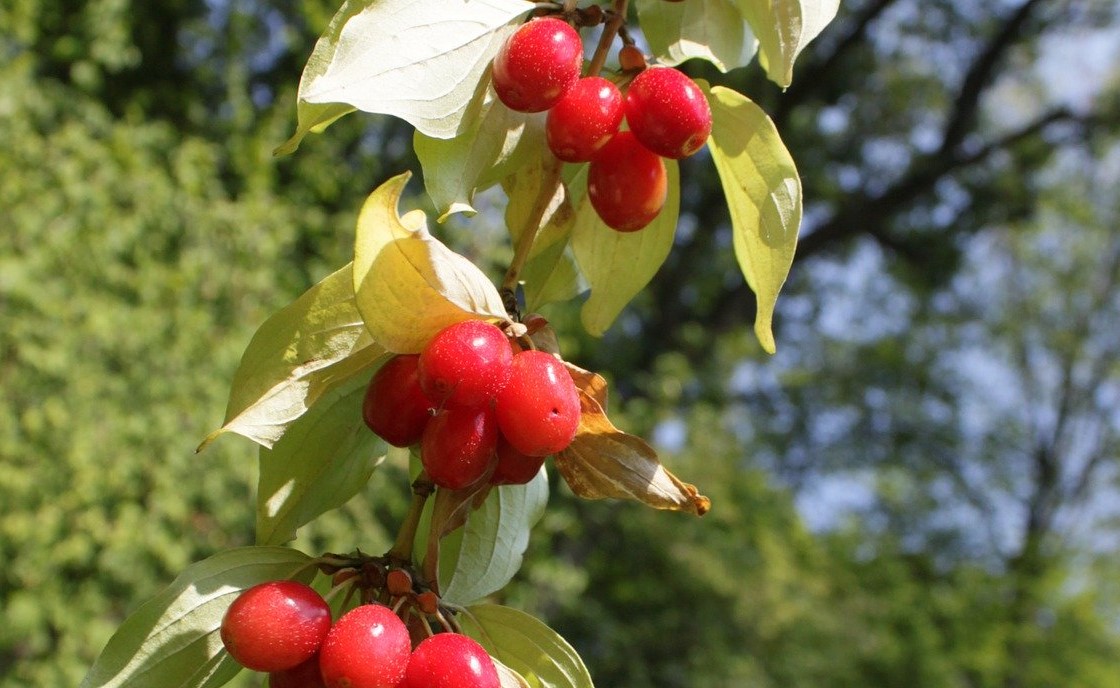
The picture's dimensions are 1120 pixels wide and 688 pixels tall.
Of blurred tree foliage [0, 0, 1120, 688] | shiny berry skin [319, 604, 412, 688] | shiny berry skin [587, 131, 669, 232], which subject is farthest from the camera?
blurred tree foliage [0, 0, 1120, 688]

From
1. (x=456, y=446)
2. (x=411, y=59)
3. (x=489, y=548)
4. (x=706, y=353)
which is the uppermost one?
(x=411, y=59)

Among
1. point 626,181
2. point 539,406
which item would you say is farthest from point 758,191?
point 539,406

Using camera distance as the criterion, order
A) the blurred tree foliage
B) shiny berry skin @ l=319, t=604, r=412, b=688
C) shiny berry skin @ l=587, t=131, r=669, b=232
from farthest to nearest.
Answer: the blurred tree foliage → shiny berry skin @ l=587, t=131, r=669, b=232 → shiny berry skin @ l=319, t=604, r=412, b=688

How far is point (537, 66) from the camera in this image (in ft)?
1.40

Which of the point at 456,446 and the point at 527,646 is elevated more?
the point at 456,446

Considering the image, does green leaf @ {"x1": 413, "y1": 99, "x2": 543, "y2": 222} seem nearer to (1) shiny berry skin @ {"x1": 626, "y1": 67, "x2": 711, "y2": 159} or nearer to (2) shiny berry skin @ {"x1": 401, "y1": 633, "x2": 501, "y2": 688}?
(1) shiny berry skin @ {"x1": 626, "y1": 67, "x2": 711, "y2": 159}

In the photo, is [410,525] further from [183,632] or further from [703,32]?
[703,32]

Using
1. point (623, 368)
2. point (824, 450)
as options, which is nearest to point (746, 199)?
point (623, 368)

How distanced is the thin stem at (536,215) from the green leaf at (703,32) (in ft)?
0.30

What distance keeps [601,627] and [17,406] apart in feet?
7.11

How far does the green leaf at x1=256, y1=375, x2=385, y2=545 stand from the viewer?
48cm

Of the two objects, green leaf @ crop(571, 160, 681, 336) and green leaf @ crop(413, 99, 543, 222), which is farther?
green leaf @ crop(571, 160, 681, 336)

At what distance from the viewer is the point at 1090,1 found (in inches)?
226

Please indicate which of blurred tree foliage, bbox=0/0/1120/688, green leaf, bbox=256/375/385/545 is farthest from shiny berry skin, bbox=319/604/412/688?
blurred tree foliage, bbox=0/0/1120/688
